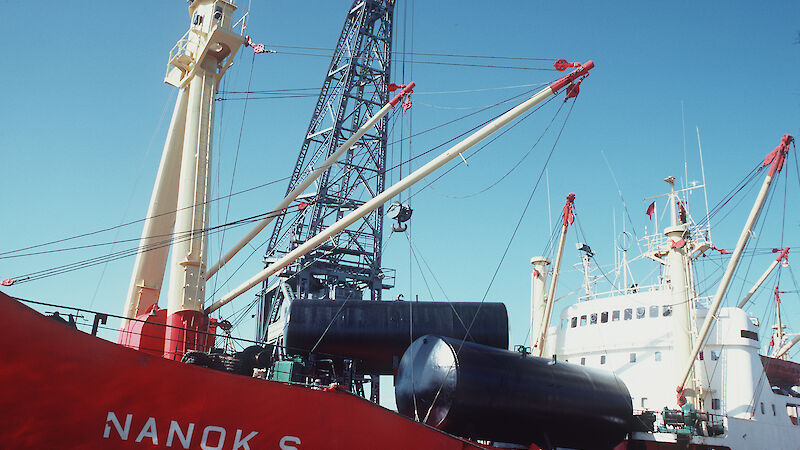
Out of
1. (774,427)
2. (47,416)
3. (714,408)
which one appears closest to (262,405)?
(47,416)

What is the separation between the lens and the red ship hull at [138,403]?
9.40 metres

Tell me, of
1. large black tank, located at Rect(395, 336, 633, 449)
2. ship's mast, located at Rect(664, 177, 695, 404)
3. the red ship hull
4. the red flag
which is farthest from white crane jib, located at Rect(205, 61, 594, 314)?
the red flag

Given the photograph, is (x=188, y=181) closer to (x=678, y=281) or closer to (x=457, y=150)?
(x=457, y=150)

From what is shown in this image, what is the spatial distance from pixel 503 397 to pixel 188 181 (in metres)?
13.4

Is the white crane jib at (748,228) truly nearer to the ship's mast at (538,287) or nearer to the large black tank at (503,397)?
the large black tank at (503,397)

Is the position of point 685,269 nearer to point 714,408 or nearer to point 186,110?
point 714,408

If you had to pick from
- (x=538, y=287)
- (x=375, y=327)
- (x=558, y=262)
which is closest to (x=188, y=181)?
(x=375, y=327)

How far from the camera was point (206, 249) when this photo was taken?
20859mm

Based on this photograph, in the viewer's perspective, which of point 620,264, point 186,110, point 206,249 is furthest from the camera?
point 620,264

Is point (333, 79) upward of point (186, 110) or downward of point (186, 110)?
upward

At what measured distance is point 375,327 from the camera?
2156 cm

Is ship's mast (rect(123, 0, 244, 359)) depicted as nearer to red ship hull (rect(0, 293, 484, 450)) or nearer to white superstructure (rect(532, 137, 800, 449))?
red ship hull (rect(0, 293, 484, 450))

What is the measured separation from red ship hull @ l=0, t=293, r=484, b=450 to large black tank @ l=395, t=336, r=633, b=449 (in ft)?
10.6

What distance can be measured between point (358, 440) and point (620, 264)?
24.0 metres
